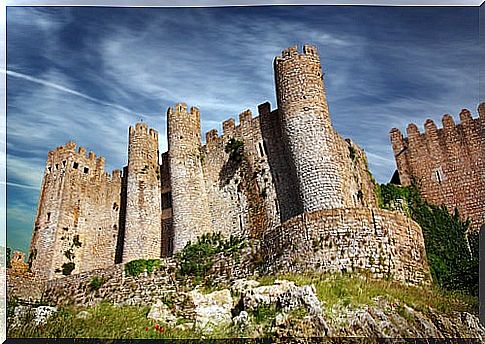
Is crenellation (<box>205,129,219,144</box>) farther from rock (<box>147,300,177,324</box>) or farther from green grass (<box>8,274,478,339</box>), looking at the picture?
rock (<box>147,300,177,324</box>)

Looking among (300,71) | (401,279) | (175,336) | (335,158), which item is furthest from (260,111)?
(175,336)

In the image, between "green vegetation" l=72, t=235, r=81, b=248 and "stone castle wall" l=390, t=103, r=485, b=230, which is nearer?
"stone castle wall" l=390, t=103, r=485, b=230

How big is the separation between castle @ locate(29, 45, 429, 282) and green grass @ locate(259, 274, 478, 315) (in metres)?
0.31

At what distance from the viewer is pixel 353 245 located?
725 cm

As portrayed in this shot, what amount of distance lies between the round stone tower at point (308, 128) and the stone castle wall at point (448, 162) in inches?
126

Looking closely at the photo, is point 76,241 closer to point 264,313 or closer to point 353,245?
point 353,245

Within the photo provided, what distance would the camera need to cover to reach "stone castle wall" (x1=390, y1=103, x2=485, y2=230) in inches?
436

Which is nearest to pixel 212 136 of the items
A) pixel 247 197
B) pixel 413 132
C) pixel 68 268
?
pixel 247 197

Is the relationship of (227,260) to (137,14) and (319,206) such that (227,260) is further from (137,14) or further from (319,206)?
(137,14)

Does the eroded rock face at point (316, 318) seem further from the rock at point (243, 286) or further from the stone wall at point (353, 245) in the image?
the stone wall at point (353, 245)

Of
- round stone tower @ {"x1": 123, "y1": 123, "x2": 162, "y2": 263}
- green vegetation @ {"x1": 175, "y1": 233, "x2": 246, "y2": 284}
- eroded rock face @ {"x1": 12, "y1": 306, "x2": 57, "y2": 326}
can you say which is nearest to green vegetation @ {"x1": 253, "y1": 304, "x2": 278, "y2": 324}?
eroded rock face @ {"x1": 12, "y1": 306, "x2": 57, "y2": 326}

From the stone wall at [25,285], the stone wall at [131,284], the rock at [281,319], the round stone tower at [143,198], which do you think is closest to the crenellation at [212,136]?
the round stone tower at [143,198]

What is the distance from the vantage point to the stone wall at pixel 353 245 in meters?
7.13

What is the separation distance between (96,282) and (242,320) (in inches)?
186
